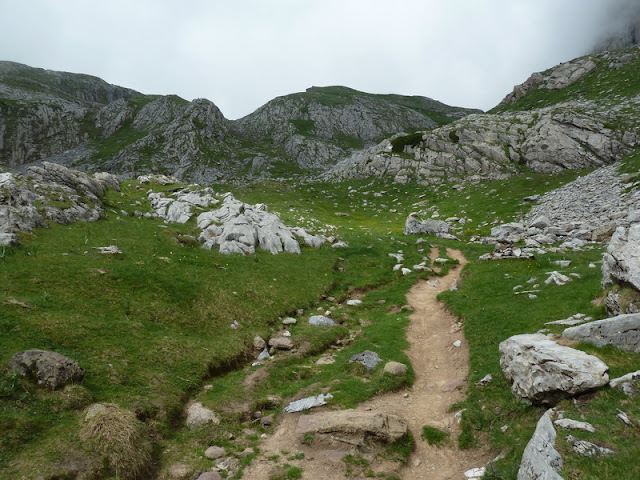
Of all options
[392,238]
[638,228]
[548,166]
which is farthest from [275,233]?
[548,166]

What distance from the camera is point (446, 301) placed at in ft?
99.0

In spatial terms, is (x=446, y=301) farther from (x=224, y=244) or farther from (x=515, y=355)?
(x=224, y=244)

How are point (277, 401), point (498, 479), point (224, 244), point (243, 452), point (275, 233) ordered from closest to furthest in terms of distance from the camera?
point (498, 479), point (243, 452), point (277, 401), point (224, 244), point (275, 233)

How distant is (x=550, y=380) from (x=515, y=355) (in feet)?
7.96

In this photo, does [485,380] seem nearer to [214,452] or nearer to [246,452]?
[246,452]

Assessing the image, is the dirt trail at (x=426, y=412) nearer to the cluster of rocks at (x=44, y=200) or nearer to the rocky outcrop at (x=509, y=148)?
the cluster of rocks at (x=44, y=200)

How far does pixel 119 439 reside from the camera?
1285 cm

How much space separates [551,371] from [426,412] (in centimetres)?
640

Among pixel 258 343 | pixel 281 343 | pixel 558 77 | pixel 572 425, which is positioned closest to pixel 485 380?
pixel 572 425

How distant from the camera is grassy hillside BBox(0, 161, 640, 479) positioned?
12.9 m

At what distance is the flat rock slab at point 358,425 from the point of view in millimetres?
14422

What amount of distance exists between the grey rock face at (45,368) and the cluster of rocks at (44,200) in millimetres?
17611

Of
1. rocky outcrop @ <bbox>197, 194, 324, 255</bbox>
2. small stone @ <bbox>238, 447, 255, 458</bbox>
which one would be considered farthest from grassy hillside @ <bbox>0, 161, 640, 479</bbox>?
rocky outcrop @ <bbox>197, 194, 324, 255</bbox>

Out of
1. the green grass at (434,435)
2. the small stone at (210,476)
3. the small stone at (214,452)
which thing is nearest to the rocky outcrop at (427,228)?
the green grass at (434,435)
